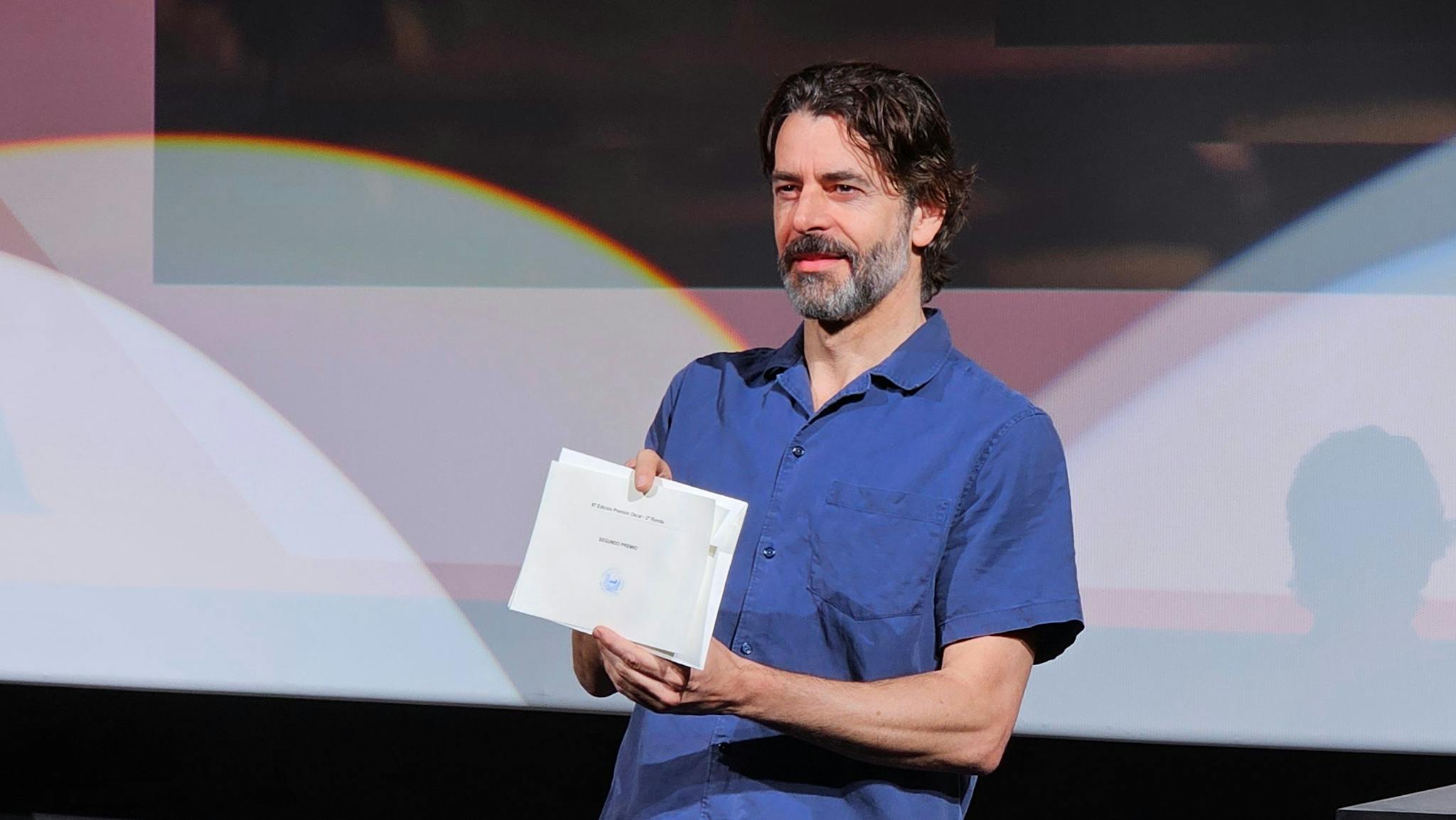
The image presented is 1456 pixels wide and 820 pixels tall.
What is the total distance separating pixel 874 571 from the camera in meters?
1.30

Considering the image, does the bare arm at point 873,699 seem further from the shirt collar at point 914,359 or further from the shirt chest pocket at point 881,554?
the shirt collar at point 914,359

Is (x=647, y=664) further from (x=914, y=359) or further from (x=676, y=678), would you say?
(x=914, y=359)

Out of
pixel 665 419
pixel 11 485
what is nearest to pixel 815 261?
pixel 665 419

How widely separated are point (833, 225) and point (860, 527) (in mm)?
301

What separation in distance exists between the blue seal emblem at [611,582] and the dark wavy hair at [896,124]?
507 millimetres

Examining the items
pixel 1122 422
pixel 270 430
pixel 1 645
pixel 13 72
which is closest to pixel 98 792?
pixel 1 645

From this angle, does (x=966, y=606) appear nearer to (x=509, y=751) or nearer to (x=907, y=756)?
(x=907, y=756)

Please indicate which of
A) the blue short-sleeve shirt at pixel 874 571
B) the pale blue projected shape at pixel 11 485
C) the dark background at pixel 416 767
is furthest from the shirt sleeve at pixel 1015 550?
the pale blue projected shape at pixel 11 485

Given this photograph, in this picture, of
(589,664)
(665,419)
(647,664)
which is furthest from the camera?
(665,419)

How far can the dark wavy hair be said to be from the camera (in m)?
1.40

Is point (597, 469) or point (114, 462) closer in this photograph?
point (597, 469)

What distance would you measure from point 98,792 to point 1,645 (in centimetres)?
41

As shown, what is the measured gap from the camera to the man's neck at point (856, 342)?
141 centimetres

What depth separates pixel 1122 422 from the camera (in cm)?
234
